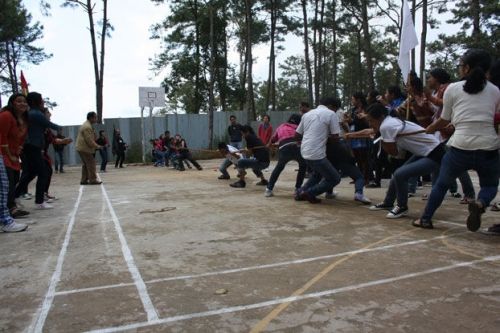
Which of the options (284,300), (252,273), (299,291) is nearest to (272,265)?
(252,273)

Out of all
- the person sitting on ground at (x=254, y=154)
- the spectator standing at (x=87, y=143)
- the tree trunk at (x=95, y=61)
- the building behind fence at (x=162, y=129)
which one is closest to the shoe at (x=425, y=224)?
the person sitting on ground at (x=254, y=154)

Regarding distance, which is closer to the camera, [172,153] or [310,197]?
[310,197]

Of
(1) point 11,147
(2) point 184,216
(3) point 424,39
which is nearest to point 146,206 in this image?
(2) point 184,216

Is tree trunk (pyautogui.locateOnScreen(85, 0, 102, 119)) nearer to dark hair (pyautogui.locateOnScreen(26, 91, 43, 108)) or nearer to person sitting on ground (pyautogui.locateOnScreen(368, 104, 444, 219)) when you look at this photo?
dark hair (pyautogui.locateOnScreen(26, 91, 43, 108))

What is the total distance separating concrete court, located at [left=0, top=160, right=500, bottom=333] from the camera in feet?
9.09

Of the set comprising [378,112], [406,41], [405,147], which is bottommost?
[405,147]

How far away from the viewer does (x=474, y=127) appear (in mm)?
4371

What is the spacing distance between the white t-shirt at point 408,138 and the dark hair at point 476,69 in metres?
1.10

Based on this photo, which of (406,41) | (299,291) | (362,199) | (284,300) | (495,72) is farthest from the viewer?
(362,199)

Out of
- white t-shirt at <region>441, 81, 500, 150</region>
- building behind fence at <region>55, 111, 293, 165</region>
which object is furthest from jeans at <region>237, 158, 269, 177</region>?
building behind fence at <region>55, 111, 293, 165</region>

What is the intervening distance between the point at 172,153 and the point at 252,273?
→ 1346 cm

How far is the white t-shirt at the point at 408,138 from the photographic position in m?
5.43

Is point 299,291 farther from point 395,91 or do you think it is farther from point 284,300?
point 395,91

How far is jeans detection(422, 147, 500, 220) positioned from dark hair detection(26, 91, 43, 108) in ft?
19.8
